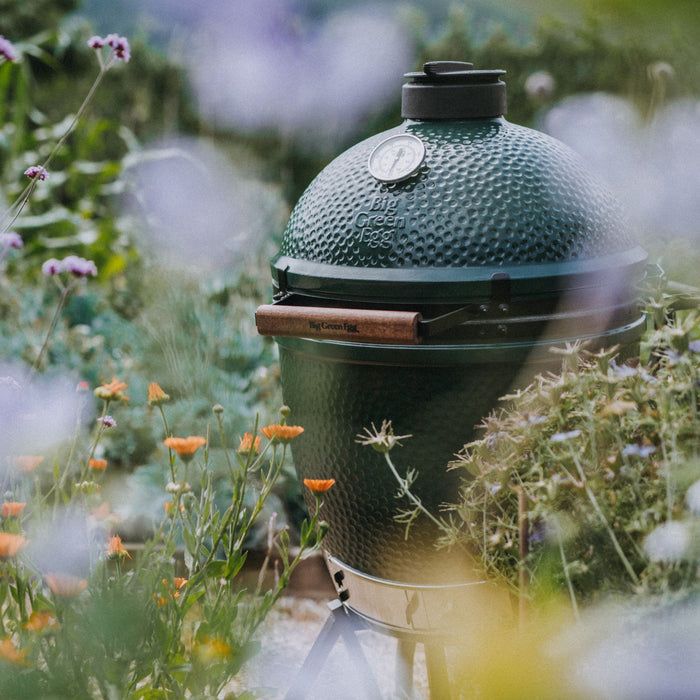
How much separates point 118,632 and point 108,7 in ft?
18.7

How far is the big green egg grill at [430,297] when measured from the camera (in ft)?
4.64

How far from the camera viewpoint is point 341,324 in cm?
142

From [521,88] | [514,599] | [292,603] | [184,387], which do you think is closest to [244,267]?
[184,387]

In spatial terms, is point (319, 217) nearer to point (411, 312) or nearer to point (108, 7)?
point (411, 312)

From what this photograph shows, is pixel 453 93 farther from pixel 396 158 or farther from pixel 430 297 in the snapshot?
pixel 430 297

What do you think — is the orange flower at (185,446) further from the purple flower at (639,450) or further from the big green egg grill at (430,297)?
the purple flower at (639,450)

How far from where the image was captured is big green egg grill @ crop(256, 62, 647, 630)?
142cm

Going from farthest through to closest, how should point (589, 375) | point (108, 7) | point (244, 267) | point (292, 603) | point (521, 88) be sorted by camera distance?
point (108, 7), point (521, 88), point (244, 267), point (292, 603), point (589, 375)

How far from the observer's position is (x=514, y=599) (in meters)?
1.27

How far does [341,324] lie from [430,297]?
0.55ft

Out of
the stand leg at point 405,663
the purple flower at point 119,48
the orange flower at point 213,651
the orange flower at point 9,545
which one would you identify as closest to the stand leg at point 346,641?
the stand leg at point 405,663

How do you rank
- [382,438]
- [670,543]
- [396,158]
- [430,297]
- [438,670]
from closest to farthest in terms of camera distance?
1. [670,543]
2. [382,438]
3. [430,297]
4. [396,158]
5. [438,670]

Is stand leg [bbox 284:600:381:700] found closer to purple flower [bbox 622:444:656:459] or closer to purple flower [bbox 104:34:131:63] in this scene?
purple flower [bbox 622:444:656:459]

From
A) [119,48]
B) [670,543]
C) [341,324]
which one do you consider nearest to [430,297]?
[341,324]
